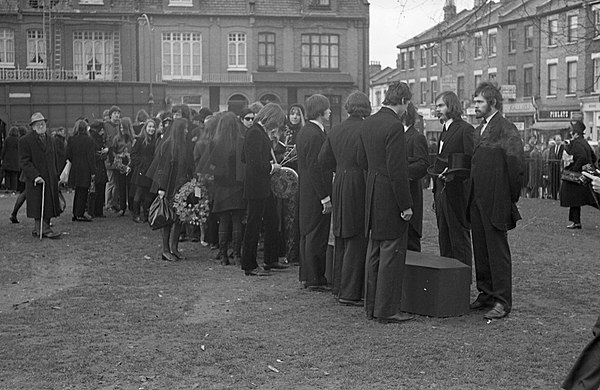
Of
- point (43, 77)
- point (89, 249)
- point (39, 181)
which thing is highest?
point (43, 77)

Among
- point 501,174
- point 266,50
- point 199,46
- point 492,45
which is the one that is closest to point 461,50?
point 492,45

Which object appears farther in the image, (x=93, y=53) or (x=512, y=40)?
(x=512, y=40)

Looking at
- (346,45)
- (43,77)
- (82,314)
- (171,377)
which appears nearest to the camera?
(171,377)

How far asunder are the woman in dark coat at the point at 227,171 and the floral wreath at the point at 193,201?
1.49 ft

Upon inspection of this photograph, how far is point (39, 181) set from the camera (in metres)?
15.4

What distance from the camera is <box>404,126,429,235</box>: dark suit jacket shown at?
10656mm

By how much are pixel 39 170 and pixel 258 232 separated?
5462 millimetres

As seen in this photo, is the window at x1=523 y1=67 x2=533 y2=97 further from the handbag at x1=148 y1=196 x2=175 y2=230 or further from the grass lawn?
the handbag at x1=148 y1=196 x2=175 y2=230

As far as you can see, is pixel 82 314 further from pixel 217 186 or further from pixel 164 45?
pixel 164 45

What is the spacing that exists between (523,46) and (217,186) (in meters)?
49.1

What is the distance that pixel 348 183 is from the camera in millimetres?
9609

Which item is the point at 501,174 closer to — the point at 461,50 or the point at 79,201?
the point at 79,201

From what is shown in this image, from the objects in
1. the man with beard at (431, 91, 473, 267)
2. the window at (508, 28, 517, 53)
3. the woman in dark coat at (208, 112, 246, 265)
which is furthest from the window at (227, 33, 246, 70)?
the man with beard at (431, 91, 473, 267)

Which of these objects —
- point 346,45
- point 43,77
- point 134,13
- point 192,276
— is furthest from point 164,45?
point 192,276
